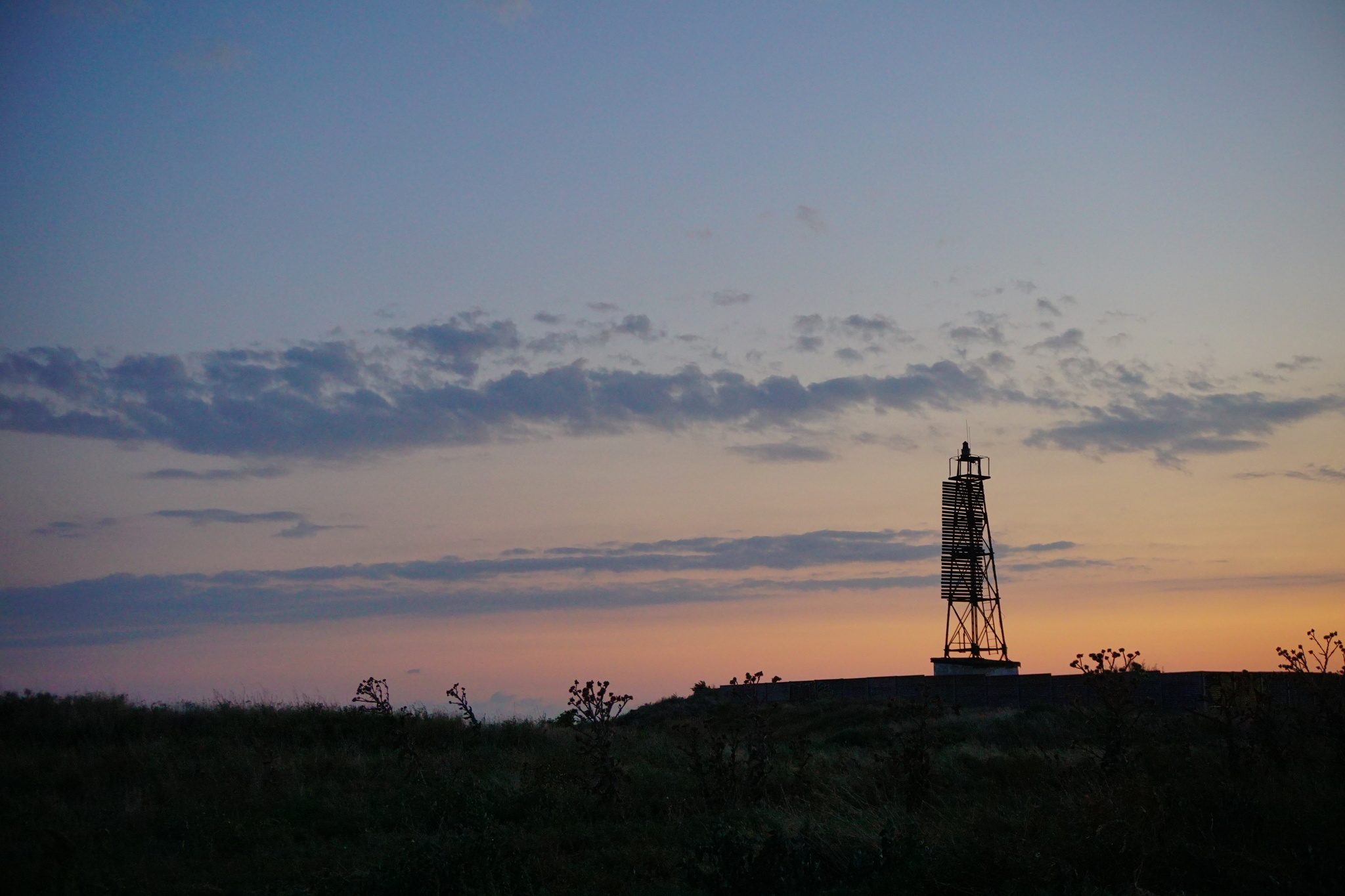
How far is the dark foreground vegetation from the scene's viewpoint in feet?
31.9

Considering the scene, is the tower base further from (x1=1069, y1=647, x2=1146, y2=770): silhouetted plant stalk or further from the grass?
(x1=1069, y1=647, x2=1146, y2=770): silhouetted plant stalk

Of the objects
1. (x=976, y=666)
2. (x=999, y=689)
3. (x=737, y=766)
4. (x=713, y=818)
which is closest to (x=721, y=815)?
(x=713, y=818)

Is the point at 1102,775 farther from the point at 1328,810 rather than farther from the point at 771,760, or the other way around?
the point at 771,760

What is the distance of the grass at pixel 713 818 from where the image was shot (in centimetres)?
972

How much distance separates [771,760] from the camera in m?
15.9

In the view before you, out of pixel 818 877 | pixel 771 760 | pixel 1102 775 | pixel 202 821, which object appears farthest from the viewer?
pixel 771 760

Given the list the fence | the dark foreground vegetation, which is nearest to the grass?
the dark foreground vegetation

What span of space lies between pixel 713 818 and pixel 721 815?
0.18m

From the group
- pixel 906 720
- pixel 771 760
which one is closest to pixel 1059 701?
pixel 906 720

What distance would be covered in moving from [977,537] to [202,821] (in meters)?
33.2

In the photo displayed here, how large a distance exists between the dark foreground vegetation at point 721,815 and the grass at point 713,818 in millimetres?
36

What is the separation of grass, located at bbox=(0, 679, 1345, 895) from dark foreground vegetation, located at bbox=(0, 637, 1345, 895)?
36 millimetres

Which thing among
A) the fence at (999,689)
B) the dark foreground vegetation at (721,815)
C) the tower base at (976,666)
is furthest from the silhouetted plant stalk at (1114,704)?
the tower base at (976,666)

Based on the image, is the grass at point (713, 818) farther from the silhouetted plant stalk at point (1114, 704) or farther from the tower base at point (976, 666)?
the tower base at point (976, 666)
